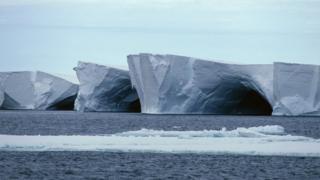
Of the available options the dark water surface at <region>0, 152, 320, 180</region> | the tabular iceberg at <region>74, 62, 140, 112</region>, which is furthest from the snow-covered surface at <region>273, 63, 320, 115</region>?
the dark water surface at <region>0, 152, 320, 180</region>

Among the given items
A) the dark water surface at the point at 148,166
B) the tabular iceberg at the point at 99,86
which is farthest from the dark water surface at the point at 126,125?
the dark water surface at the point at 148,166

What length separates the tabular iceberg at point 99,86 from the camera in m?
42.6

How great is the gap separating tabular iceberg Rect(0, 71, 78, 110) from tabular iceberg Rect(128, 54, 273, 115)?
40.4 feet

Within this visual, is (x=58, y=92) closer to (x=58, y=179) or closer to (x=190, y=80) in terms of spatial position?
(x=190, y=80)

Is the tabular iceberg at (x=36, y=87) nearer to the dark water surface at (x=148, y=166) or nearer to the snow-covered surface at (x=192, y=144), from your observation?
the snow-covered surface at (x=192, y=144)

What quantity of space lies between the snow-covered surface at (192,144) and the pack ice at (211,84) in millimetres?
12599

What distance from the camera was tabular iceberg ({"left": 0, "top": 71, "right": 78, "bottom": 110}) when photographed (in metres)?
50.3

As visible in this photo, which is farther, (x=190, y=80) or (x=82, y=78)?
(x=82, y=78)

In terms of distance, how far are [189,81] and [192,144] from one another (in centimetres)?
1791

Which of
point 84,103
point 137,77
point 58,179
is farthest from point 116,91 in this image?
point 58,179

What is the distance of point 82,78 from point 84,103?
2209 millimetres

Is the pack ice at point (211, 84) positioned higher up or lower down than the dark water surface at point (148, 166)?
higher up

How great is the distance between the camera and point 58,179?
13.0 metres

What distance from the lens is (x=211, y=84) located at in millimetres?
36750
